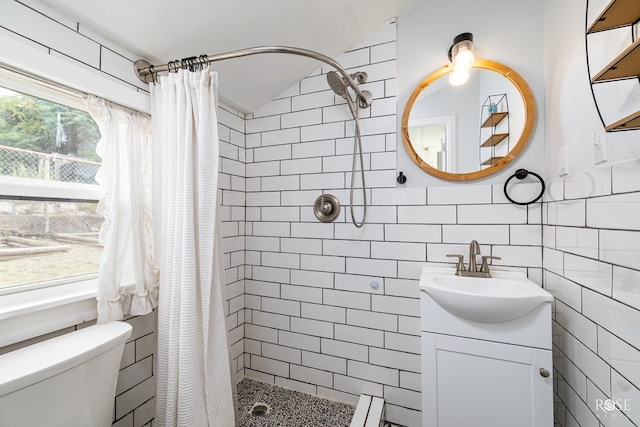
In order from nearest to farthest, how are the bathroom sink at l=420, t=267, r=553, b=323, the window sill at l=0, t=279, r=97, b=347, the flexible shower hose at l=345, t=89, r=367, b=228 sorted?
the window sill at l=0, t=279, r=97, b=347
the bathroom sink at l=420, t=267, r=553, b=323
the flexible shower hose at l=345, t=89, r=367, b=228

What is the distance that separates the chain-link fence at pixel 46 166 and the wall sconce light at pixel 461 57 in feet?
5.83

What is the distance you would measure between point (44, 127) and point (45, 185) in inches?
8.9

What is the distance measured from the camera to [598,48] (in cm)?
91

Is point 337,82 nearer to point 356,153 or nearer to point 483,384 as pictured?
point 356,153

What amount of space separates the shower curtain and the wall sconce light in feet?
3.86

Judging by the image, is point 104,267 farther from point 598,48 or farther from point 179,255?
point 598,48

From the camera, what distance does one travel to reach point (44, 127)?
1046mm

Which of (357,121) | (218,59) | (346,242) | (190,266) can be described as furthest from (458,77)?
(190,266)

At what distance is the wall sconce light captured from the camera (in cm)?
133

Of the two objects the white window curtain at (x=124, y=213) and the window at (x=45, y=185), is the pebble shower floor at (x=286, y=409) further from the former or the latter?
the window at (x=45, y=185)

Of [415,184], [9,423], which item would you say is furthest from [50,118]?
[415,184]

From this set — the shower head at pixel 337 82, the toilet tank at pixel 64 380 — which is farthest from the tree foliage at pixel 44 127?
the shower head at pixel 337 82

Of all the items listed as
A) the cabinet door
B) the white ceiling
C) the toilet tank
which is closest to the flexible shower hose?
the white ceiling

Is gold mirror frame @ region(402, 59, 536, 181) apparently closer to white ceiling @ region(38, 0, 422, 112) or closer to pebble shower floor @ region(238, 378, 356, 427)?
white ceiling @ region(38, 0, 422, 112)
